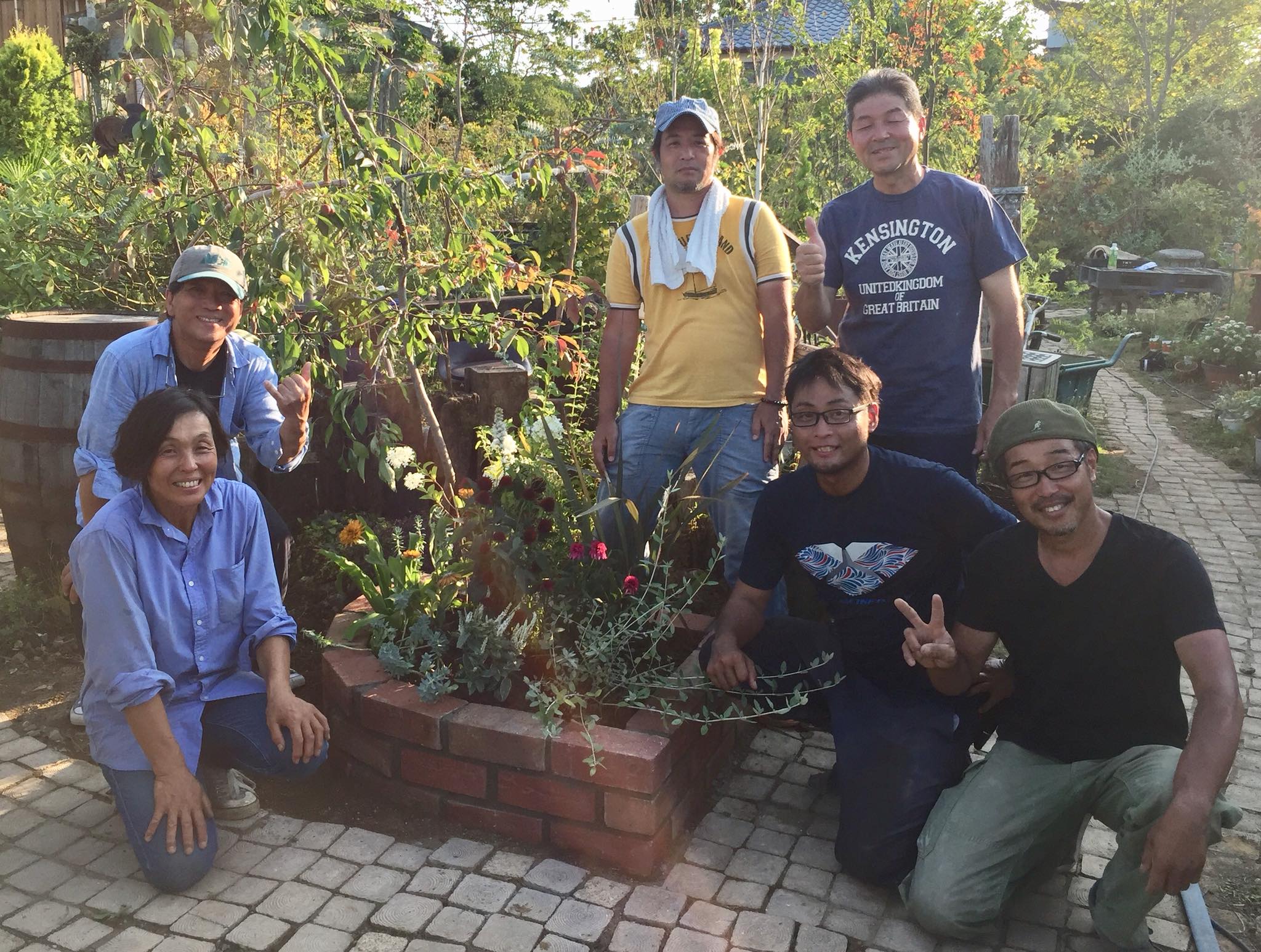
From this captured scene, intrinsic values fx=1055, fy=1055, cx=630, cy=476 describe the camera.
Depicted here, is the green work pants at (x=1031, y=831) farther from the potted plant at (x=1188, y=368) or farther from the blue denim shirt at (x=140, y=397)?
the potted plant at (x=1188, y=368)

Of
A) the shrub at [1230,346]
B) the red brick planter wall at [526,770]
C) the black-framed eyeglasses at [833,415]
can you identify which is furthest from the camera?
the shrub at [1230,346]

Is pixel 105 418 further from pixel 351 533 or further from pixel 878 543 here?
pixel 878 543

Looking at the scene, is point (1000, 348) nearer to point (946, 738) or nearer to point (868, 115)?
point (868, 115)

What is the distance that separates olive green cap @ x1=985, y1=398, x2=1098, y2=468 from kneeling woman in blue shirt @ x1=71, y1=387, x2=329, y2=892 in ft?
5.75

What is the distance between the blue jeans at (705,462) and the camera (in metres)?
3.17

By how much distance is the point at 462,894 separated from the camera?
240 cm

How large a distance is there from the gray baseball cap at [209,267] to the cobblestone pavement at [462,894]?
1399 millimetres

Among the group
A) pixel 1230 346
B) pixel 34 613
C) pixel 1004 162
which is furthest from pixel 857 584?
pixel 1230 346

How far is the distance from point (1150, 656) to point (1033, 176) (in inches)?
713

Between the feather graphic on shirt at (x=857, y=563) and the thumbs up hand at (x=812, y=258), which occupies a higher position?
the thumbs up hand at (x=812, y=258)

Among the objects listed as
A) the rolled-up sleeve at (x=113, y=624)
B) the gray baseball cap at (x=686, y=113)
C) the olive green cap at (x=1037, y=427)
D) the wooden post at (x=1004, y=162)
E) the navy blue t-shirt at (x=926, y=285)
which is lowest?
the rolled-up sleeve at (x=113, y=624)

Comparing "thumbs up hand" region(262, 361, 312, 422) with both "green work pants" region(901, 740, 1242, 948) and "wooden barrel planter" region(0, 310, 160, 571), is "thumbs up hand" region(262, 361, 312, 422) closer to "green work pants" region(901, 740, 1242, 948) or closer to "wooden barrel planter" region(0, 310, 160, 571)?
"wooden barrel planter" region(0, 310, 160, 571)

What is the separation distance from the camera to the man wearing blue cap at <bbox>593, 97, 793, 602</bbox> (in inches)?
125

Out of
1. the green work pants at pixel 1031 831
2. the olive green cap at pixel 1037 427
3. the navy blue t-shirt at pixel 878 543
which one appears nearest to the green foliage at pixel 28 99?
the navy blue t-shirt at pixel 878 543
